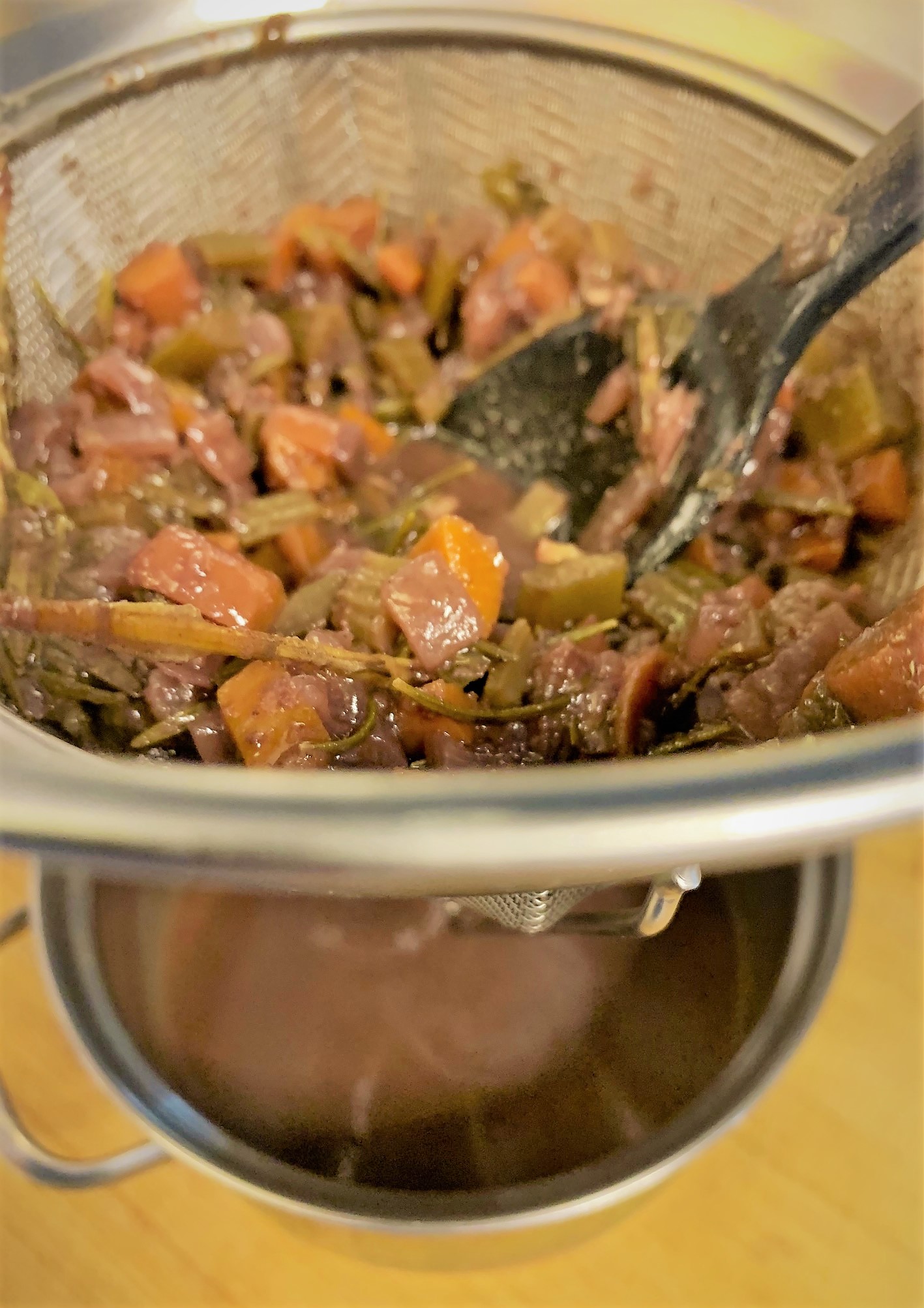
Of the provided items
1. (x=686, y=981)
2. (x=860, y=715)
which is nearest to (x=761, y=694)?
(x=860, y=715)

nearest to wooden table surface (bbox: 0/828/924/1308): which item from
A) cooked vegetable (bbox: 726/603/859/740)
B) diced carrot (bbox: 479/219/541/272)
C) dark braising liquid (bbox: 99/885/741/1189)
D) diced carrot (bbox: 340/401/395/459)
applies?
dark braising liquid (bbox: 99/885/741/1189)

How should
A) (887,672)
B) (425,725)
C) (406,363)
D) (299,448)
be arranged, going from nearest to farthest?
(887,672)
(425,725)
(299,448)
(406,363)

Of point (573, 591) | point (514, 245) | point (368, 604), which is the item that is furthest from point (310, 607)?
point (514, 245)

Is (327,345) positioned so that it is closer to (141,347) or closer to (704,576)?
(141,347)

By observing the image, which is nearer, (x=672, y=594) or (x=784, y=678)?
(x=784, y=678)

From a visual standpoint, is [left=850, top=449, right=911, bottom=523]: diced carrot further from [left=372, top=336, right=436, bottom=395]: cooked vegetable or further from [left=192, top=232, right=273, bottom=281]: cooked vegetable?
[left=192, top=232, right=273, bottom=281]: cooked vegetable

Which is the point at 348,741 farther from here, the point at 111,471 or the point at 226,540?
the point at 111,471

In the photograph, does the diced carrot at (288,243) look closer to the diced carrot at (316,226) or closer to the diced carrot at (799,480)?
the diced carrot at (316,226)
